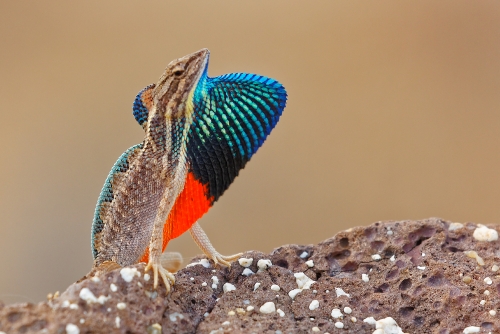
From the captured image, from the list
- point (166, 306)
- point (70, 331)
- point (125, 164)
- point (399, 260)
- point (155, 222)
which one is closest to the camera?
point (70, 331)

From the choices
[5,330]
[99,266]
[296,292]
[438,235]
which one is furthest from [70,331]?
[438,235]

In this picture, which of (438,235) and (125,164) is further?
(438,235)

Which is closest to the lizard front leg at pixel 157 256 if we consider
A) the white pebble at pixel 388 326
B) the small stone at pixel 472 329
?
the white pebble at pixel 388 326

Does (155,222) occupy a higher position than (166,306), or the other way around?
(155,222)

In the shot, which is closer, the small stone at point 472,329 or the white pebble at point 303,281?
the small stone at point 472,329

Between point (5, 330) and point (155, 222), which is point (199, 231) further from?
point (5, 330)

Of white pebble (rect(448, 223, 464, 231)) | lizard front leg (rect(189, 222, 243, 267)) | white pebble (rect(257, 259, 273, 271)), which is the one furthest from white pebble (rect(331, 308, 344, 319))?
white pebble (rect(448, 223, 464, 231))

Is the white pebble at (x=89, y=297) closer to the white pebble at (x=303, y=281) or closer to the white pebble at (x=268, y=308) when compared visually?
the white pebble at (x=268, y=308)
